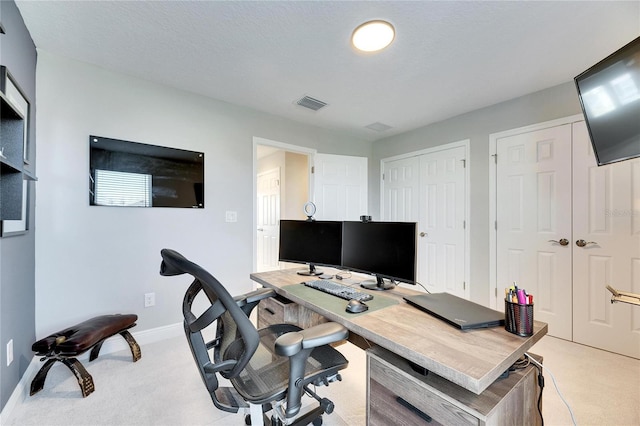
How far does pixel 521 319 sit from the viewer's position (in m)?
0.96

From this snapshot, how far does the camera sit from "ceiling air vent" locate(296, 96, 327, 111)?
2841mm

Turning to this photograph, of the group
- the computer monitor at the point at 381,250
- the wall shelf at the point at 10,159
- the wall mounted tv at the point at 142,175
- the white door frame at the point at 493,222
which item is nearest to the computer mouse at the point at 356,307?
the computer monitor at the point at 381,250

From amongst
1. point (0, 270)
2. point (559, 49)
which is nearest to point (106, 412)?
point (0, 270)

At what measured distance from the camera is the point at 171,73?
234cm

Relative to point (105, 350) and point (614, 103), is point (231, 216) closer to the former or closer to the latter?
point (105, 350)

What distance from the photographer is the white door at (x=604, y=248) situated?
86.4 inches

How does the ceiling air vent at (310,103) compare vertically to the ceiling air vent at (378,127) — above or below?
above

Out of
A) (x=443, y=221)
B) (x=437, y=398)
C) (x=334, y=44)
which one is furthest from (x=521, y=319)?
(x=443, y=221)

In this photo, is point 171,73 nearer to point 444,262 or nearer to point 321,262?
point 321,262

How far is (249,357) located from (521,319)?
A: 99cm

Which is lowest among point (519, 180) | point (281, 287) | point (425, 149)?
point (281, 287)

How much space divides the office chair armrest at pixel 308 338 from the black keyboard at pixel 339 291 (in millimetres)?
369

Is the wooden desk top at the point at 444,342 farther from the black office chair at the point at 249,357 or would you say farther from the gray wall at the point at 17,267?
the gray wall at the point at 17,267

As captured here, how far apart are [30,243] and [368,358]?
2.43m
